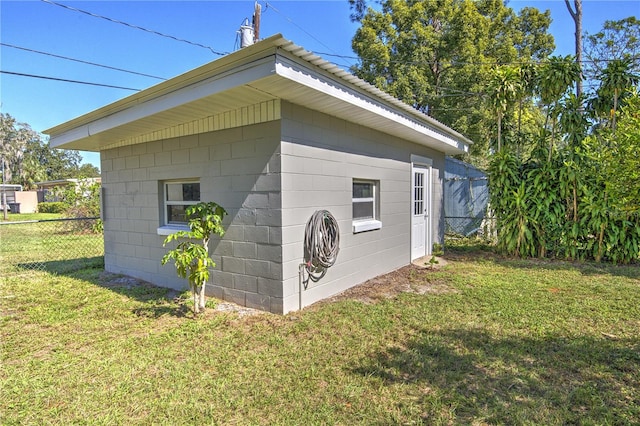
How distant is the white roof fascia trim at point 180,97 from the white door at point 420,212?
4.53 metres

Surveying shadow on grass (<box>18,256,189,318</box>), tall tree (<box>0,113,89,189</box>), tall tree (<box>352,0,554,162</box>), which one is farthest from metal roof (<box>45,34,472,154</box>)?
tall tree (<box>0,113,89,189</box>)

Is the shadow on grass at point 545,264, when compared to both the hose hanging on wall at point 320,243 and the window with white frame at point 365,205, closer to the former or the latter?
the window with white frame at point 365,205

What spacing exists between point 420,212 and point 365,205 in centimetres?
234

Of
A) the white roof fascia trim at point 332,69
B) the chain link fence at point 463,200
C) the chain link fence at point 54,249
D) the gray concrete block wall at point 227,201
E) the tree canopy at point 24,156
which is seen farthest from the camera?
the tree canopy at point 24,156

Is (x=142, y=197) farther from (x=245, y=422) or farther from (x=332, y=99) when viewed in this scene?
(x=245, y=422)

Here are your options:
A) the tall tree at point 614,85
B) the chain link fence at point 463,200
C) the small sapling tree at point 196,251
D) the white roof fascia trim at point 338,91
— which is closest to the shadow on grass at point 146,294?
the small sapling tree at point 196,251

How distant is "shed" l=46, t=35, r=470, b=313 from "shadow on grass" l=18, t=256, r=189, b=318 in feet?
0.70

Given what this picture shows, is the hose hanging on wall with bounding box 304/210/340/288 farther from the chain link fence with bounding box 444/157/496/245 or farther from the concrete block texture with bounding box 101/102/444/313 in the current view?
the chain link fence with bounding box 444/157/496/245

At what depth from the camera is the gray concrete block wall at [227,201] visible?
3.83 metres

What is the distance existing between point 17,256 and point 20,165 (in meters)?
39.3

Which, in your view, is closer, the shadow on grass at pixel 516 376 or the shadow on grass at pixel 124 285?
the shadow on grass at pixel 516 376

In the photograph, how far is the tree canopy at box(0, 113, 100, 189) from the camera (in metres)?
34.9

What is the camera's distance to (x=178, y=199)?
5.14m

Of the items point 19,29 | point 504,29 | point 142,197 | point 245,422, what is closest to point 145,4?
point 19,29
